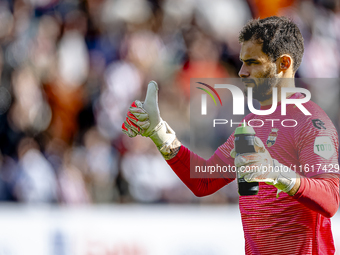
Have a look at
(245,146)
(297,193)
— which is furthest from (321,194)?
(245,146)

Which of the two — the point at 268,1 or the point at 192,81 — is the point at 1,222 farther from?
the point at 268,1

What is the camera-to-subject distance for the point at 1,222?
3.83 meters

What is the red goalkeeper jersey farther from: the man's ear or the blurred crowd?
the blurred crowd

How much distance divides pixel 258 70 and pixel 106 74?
10.1ft

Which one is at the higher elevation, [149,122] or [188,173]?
[149,122]

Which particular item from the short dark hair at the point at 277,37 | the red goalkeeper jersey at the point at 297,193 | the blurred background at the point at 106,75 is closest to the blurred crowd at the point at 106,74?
the blurred background at the point at 106,75

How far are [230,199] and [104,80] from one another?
6.81 ft

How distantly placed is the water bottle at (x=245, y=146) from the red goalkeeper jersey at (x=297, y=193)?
7.3 inches

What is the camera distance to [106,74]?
4.86 m

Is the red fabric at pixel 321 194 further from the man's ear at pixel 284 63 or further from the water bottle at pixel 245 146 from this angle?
the man's ear at pixel 284 63

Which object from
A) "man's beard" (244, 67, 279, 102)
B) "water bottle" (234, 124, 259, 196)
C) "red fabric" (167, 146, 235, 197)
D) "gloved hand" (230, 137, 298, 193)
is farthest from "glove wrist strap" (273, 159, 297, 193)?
"red fabric" (167, 146, 235, 197)

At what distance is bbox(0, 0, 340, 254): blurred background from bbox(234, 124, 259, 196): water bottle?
242 centimetres

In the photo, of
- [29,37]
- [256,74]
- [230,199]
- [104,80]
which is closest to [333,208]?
[256,74]

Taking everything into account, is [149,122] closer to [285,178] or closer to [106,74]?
[285,178]
